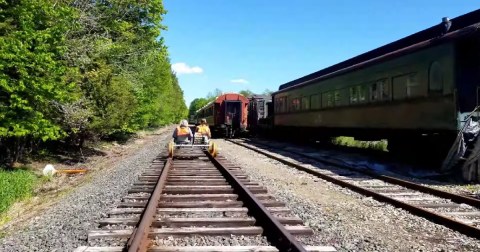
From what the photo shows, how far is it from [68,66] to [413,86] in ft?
39.3

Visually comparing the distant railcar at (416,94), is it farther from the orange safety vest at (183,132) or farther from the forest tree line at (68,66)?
the forest tree line at (68,66)

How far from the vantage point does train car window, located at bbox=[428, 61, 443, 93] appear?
1085 centimetres

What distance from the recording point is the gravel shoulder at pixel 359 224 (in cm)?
487

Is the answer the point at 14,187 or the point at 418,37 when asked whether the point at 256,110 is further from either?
the point at 14,187

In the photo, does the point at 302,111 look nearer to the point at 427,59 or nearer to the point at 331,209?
the point at 427,59

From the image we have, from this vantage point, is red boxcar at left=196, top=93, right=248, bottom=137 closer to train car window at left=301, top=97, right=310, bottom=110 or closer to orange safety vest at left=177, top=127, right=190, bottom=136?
train car window at left=301, top=97, right=310, bottom=110

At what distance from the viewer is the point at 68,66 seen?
1681cm

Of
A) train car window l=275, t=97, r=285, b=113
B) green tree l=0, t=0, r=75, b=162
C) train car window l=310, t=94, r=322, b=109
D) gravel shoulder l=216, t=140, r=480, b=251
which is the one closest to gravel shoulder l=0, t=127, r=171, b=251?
gravel shoulder l=216, t=140, r=480, b=251

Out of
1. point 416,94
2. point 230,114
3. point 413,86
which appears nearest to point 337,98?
point 413,86

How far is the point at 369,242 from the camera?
4.93 meters

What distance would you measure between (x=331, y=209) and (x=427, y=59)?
633 cm

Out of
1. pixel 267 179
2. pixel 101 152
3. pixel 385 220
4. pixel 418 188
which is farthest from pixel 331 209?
pixel 101 152

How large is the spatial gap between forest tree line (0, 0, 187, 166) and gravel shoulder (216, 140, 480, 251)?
7867mm

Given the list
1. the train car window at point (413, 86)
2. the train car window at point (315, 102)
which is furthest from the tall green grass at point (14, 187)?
the train car window at point (315, 102)
